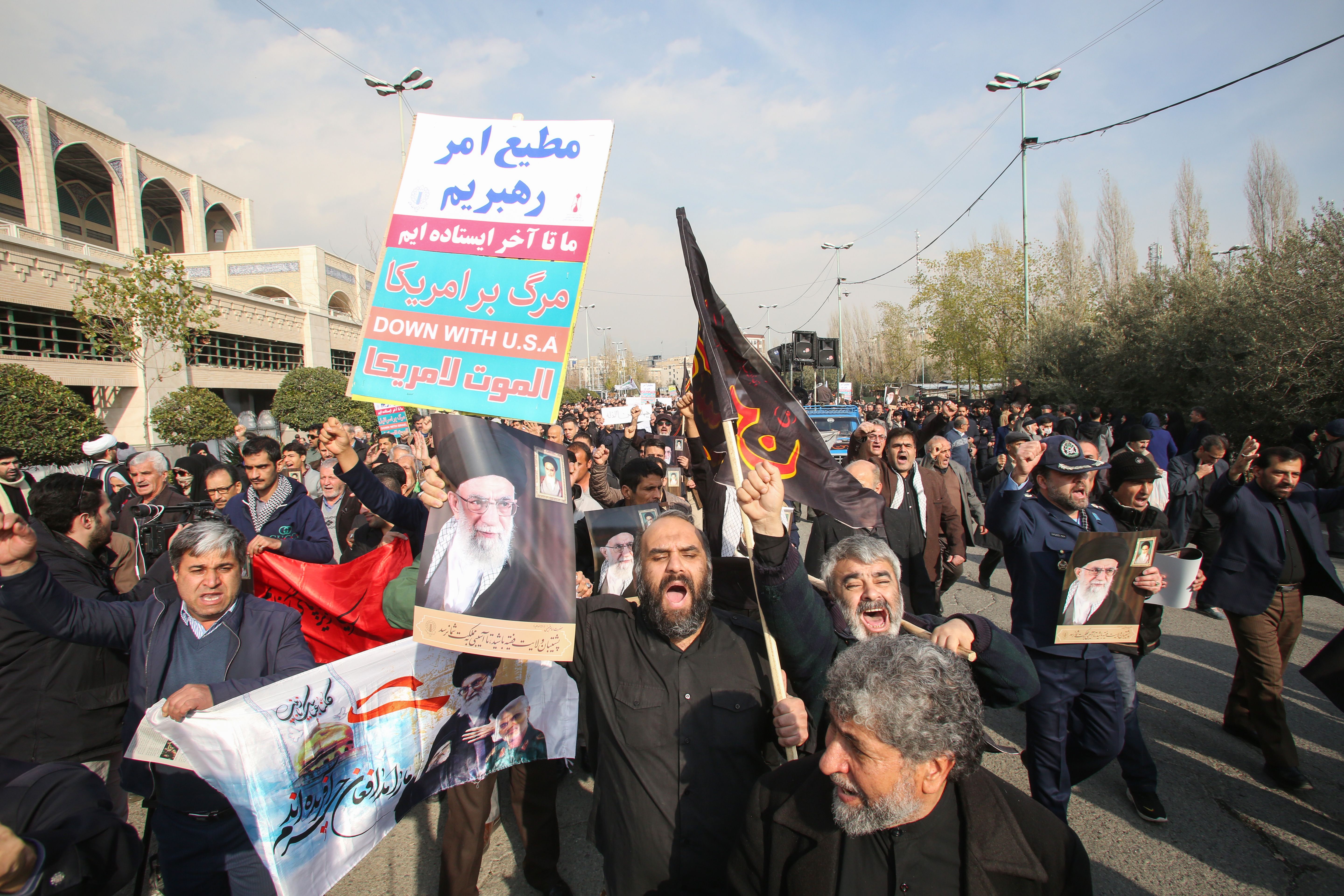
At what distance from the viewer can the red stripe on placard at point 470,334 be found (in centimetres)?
254

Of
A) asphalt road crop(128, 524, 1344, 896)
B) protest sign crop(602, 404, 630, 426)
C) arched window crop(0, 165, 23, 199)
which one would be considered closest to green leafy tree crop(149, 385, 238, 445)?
protest sign crop(602, 404, 630, 426)

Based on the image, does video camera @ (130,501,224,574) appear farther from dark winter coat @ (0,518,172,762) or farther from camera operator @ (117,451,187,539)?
dark winter coat @ (0,518,172,762)

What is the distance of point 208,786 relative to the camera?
8.20 ft

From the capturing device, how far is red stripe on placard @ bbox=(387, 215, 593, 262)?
265 cm

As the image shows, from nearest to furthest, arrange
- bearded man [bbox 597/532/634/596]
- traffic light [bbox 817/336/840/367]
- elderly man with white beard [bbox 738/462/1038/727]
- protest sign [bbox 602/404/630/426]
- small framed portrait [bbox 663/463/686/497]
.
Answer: elderly man with white beard [bbox 738/462/1038/727], bearded man [bbox 597/532/634/596], small framed portrait [bbox 663/463/686/497], protest sign [bbox 602/404/630/426], traffic light [bbox 817/336/840/367]

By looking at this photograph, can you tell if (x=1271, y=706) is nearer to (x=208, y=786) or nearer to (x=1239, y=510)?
(x=1239, y=510)

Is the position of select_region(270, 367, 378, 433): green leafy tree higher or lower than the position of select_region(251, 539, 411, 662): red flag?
higher

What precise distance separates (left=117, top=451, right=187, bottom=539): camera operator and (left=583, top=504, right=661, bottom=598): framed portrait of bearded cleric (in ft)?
11.3

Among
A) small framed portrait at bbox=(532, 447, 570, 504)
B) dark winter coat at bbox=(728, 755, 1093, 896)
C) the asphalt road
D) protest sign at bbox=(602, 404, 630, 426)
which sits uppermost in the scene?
protest sign at bbox=(602, 404, 630, 426)

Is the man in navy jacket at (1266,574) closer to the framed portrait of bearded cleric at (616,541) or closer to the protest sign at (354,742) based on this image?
the framed portrait of bearded cleric at (616,541)

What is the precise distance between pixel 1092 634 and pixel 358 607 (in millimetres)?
3859

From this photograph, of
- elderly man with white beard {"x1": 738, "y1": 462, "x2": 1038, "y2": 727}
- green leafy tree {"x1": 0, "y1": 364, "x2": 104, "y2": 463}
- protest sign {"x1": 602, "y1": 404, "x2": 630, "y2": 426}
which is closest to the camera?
elderly man with white beard {"x1": 738, "y1": 462, "x2": 1038, "y2": 727}

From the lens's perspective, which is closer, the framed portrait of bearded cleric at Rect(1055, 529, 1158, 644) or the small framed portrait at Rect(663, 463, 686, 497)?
the framed portrait of bearded cleric at Rect(1055, 529, 1158, 644)

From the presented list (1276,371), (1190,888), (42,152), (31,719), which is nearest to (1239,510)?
(1190,888)
